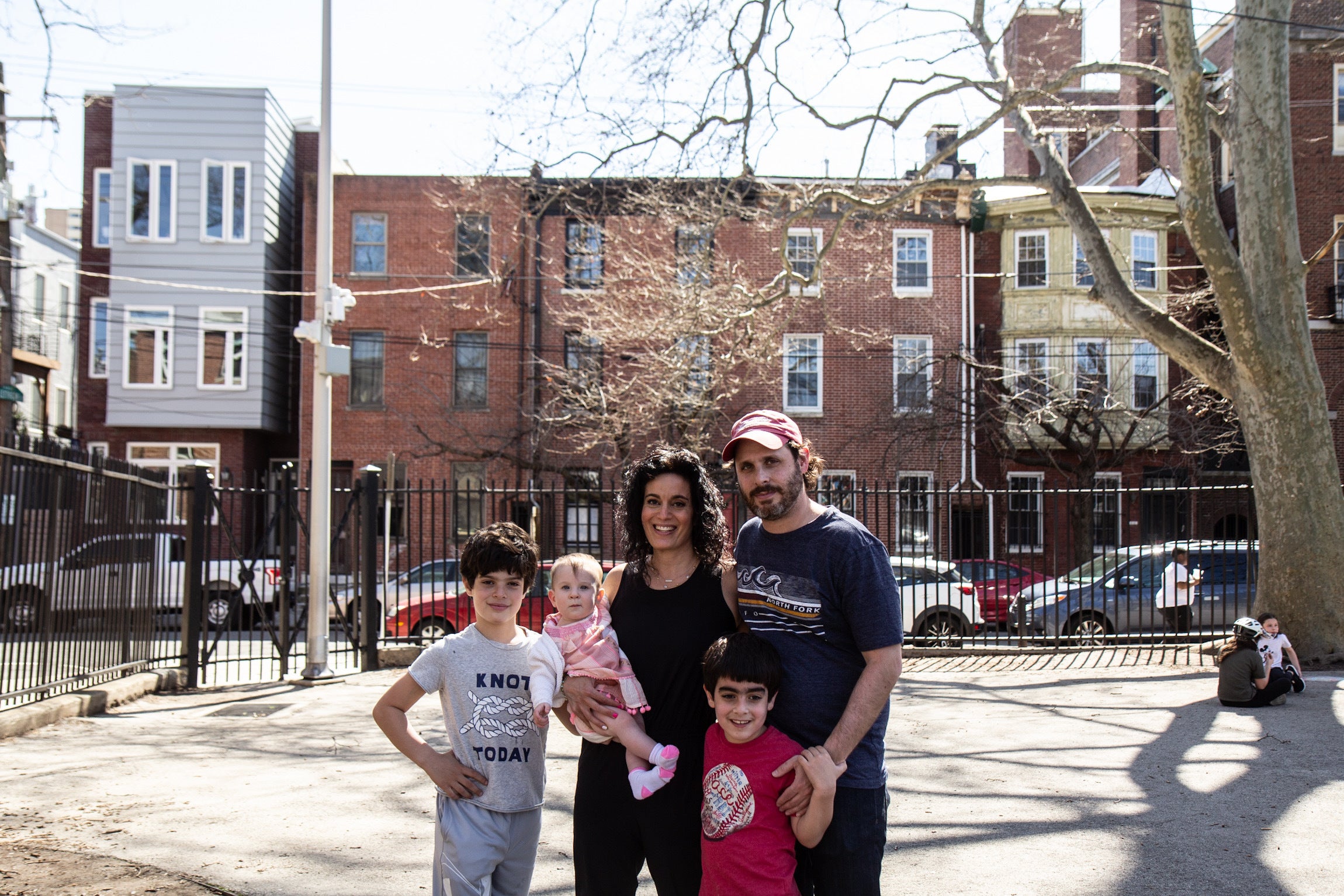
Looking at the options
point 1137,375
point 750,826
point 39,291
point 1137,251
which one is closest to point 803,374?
point 1137,375

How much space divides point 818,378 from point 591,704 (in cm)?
2469

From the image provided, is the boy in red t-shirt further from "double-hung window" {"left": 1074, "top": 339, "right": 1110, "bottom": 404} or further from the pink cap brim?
"double-hung window" {"left": 1074, "top": 339, "right": 1110, "bottom": 404}

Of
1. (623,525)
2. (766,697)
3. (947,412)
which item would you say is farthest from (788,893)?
(947,412)

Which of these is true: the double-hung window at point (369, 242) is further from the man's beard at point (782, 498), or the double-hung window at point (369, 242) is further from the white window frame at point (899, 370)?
the man's beard at point (782, 498)

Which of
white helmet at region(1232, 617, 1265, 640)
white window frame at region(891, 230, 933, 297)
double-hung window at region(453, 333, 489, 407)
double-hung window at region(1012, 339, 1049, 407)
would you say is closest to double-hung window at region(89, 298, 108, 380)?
double-hung window at region(453, 333, 489, 407)

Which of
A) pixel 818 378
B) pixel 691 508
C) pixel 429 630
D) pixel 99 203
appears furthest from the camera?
pixel 99 203

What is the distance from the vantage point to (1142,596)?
1447 centimetres

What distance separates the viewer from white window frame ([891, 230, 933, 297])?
2744cm

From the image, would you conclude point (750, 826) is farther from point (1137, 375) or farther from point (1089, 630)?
point (1137, 375)

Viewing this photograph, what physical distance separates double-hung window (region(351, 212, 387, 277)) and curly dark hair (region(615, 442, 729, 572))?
25.7 m

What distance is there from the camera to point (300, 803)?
625 centimetres

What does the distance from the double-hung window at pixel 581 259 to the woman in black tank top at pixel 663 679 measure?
69.7 feet

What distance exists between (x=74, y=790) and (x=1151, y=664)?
35.8 ft

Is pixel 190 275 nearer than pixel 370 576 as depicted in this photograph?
No
